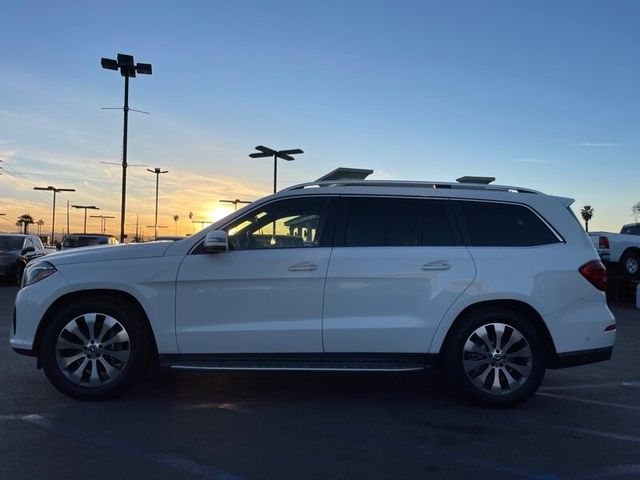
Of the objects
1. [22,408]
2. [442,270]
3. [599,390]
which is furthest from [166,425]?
[599,390]

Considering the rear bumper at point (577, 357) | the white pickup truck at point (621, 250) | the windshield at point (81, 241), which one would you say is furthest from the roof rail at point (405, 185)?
the windshield at point (81, 241)

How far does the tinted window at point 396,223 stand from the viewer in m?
5.12

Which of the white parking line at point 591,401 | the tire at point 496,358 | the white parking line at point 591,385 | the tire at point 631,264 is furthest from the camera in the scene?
the tire at point 631,264

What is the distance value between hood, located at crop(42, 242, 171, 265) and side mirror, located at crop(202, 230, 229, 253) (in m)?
0.48

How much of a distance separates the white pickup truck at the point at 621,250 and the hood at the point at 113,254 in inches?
514

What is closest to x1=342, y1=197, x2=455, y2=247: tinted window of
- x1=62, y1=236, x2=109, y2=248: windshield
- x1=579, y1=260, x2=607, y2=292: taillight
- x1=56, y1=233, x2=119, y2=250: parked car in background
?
x1=579, y1=260, x2=607, y2=292: taillight

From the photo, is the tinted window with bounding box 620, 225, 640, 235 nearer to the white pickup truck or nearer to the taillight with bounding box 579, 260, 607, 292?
the white pickup truck

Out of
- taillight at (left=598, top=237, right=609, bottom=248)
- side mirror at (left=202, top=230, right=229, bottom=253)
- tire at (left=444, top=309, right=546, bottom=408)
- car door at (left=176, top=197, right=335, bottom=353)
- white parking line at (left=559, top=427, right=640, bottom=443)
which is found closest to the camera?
white parking line at (left=559, top=427, right=640, bottom=443)

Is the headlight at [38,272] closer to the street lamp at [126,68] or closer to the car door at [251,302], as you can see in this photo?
the car door at [251,302]

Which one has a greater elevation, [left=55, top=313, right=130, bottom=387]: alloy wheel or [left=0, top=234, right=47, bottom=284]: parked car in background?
[left=0, top=234, right=47, bottom=284]: parked car in background

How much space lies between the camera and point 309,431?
4438mm

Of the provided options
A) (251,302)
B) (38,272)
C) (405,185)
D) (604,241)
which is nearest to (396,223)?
(405,185)

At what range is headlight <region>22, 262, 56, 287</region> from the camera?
5.02 meters

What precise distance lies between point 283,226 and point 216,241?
26.7 inches
